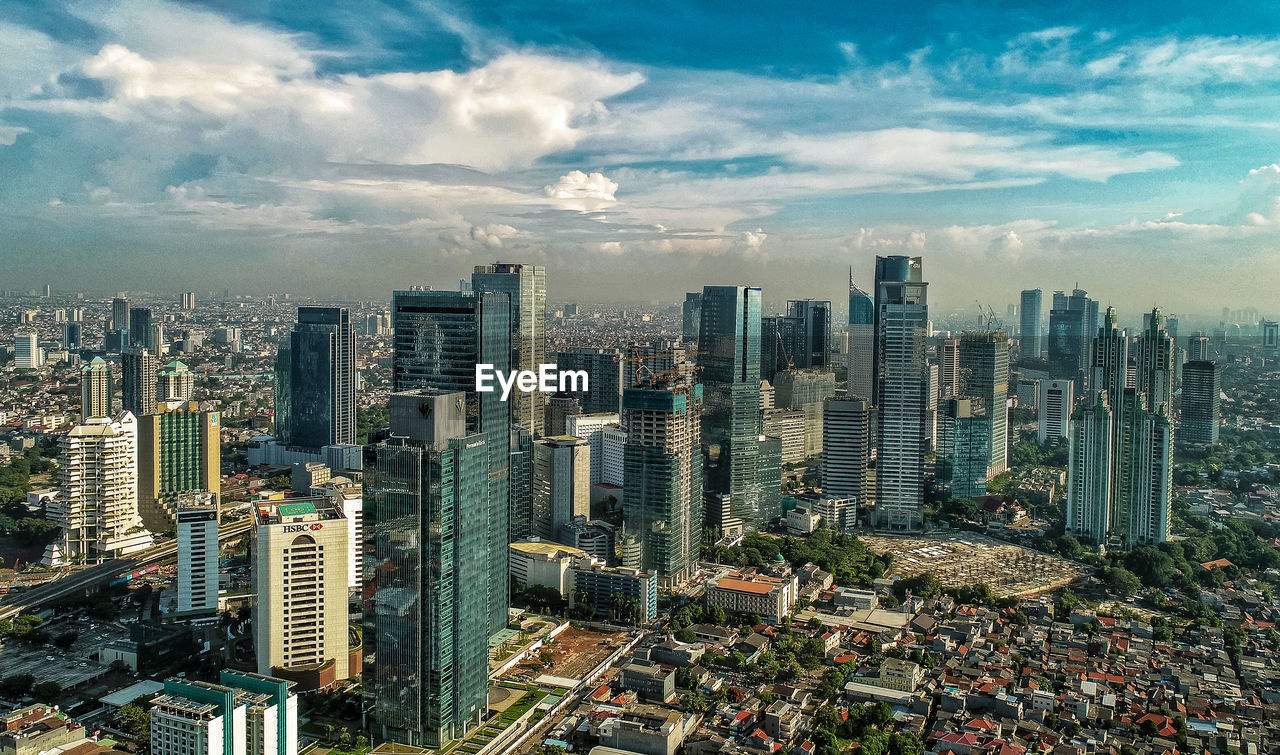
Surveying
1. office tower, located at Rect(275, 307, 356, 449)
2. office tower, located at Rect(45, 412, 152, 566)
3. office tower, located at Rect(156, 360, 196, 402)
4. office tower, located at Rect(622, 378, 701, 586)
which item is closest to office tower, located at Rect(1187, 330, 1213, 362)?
office tower, located at Rect(622, 378, 701, 586)

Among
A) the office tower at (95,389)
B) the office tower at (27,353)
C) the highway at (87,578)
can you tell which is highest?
the office tower at (27,353)

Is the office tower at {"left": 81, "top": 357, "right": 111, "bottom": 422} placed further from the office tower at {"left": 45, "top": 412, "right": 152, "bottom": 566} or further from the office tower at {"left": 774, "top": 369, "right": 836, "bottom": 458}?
the office tower at {"left": 774, "top": 369, "right": 836, "bottom": 458}

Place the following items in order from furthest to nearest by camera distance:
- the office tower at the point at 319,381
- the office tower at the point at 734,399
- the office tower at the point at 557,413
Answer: the office tower at the point at 319,381 < the office tower at the point at 557,413 < the office tower at the point at 734,399

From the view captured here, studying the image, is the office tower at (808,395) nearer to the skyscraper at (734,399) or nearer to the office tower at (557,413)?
the office tower at (557,413)

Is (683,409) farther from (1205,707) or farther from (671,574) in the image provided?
(1205,707)

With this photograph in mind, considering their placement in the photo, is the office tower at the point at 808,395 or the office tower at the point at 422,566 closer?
the office tower at the point at 422,566

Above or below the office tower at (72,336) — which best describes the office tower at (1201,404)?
below

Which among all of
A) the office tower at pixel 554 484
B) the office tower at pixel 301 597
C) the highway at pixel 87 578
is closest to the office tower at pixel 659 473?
the office tower at pixel 554 484
